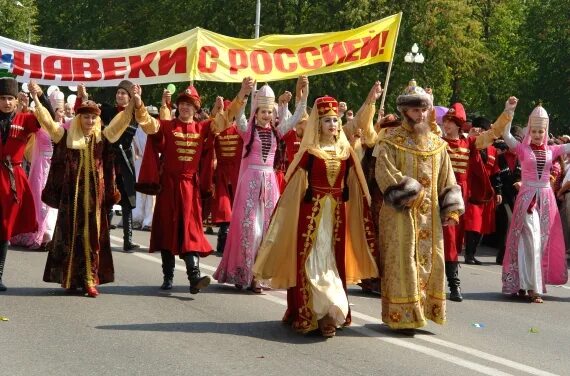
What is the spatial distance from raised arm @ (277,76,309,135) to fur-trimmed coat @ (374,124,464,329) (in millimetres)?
1807

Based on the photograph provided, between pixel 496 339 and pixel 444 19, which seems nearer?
pixel 496 339

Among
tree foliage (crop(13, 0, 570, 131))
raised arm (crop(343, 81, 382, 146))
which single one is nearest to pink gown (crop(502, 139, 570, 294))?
raised arm (crop(343, 81, 382, 146))

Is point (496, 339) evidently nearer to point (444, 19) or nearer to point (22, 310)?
point (22, 310)

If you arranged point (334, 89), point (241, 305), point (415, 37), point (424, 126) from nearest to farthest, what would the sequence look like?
1. point (424, 126)
2. point (241, 305)
3. point (334, 89)
4. point (415, 37)

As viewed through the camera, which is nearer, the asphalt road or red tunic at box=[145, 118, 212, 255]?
the asphalt road

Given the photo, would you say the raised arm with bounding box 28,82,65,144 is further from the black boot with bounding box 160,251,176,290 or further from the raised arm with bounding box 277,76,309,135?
the raised arm with bounding box 277,76,309,135

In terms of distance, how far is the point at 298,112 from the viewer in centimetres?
1175

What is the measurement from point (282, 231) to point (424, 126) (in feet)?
4.61

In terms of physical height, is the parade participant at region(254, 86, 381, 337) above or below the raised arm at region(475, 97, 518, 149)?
below

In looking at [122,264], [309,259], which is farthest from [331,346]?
[122,264]

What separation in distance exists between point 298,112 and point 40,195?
4857 mm

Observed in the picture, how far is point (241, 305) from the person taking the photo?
35.5 feet

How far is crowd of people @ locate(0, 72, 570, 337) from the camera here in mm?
9516

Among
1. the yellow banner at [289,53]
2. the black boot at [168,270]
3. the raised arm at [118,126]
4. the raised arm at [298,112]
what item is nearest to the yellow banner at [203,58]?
the yellow banner at [289,53]
